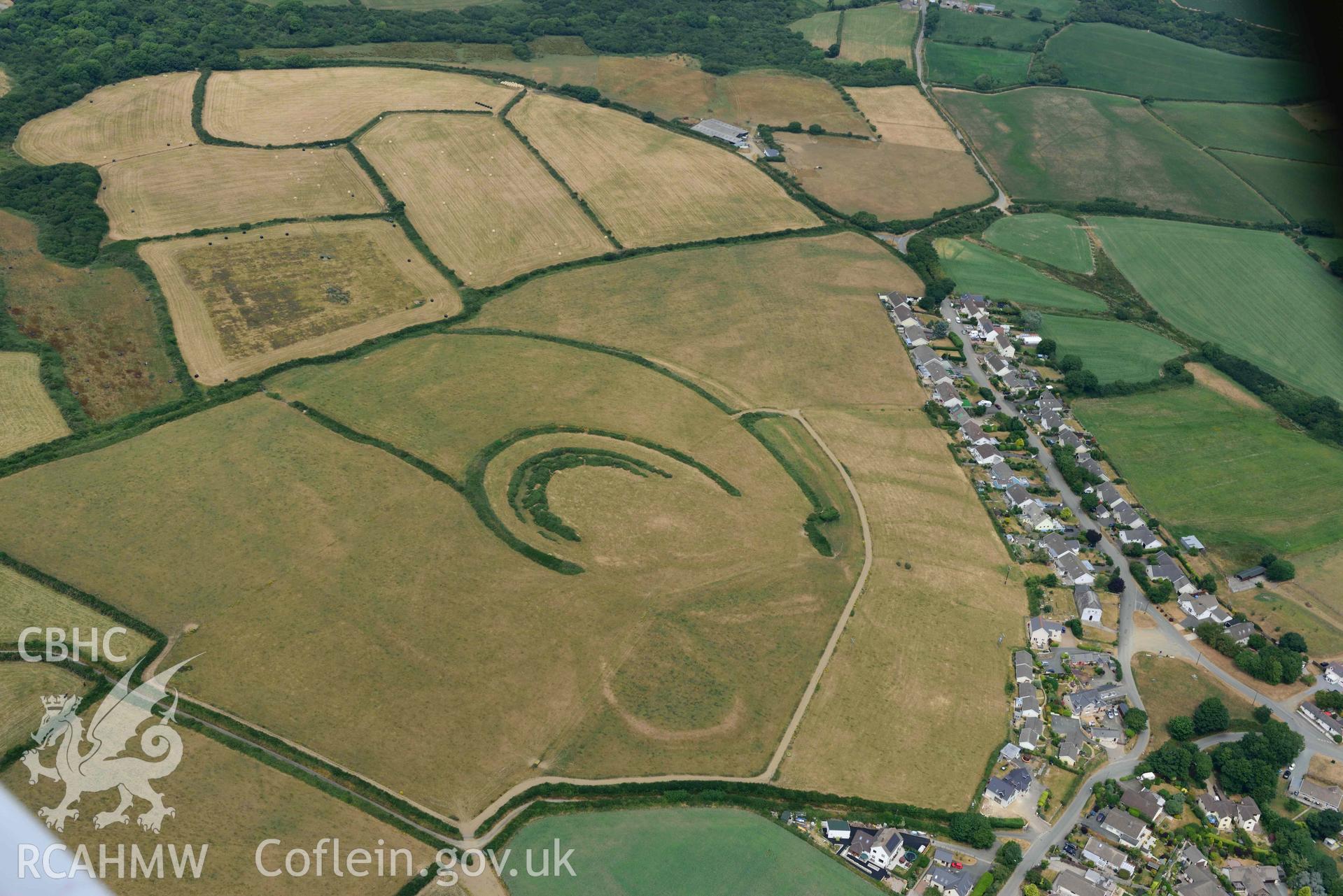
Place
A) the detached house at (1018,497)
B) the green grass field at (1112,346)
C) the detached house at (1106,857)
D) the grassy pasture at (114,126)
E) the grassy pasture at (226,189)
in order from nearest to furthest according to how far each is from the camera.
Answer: the detached house at (1106,857), the detached house at (1018,497), the green grass field at (1112,346), the grassy pasture at (226,189), the grassy pasture at (114,126)

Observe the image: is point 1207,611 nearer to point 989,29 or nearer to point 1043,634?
point 1043,634

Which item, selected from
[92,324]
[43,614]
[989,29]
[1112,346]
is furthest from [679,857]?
[989,29]

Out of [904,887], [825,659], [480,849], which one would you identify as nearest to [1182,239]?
[825,659]

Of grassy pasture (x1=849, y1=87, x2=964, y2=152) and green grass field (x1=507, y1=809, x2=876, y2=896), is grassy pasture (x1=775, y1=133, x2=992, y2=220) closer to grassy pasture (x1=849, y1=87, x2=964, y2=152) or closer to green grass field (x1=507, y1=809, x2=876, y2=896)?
grassy pasture (x1=849, y1=87, x2=964, y2=152)

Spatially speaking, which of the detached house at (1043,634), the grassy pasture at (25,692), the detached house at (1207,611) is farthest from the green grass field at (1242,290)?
the grassy pasture at (25,692)

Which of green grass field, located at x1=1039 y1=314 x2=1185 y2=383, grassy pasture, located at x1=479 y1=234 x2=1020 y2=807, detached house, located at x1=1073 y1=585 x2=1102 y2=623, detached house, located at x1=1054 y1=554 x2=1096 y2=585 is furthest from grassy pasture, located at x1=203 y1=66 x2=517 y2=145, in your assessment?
detached house, located at x1=1073 y1=585 x2=1102 y2=623

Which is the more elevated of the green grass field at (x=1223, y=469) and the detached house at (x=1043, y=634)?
the green grass field at (x=1223, y=469)

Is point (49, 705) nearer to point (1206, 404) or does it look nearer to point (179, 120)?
point (179, 120)

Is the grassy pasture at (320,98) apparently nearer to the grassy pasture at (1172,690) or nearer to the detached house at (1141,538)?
the detached house at (1141,538)
